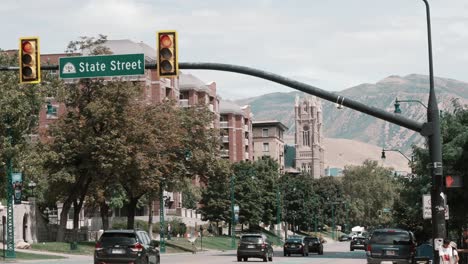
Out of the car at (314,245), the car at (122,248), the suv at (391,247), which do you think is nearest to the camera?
the car at (122,248)

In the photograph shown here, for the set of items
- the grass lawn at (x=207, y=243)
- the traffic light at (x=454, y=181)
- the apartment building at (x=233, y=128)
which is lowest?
the grass lawn at (x=207, y=243)

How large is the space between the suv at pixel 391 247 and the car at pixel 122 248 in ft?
34.9

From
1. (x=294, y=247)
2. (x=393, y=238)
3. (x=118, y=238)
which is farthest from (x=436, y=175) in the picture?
(x=294, y=247)

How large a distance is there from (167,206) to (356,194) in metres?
90.1

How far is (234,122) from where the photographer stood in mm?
156250

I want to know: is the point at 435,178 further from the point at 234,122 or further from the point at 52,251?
the point at 234,122

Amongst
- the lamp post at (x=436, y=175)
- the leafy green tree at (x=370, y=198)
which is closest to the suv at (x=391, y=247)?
the lamp post at (x=436, y=175)

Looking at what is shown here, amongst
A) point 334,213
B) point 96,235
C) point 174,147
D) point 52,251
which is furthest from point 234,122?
point 52,251

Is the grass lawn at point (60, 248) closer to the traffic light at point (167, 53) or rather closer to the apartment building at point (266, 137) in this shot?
the traffic light at point (167, 53)

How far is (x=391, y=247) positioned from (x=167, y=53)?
62.3ft

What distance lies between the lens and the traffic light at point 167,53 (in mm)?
22141

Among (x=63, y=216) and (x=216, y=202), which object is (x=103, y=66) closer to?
(x=63, y=216)

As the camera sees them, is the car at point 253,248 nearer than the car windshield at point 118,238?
No

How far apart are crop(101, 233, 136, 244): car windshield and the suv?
11.5 m
